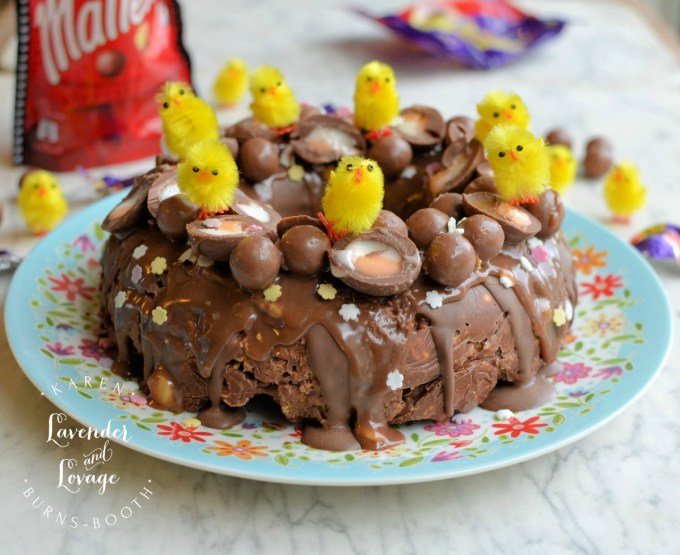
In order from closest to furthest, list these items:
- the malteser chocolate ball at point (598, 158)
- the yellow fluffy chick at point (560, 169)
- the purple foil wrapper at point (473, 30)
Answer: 1. the yellow fluffy chick at point (560, 169)
2. the malteser chocolate ball at point (598, 158)
3. the purple foil wrapper at point (473, 30)

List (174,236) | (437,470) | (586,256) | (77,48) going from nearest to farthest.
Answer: (437,470)
(174,236)
(586,256)
(77,48)

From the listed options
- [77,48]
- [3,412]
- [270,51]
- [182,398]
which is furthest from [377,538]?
[270,51]

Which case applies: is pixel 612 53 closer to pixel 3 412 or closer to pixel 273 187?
pixel 273 187

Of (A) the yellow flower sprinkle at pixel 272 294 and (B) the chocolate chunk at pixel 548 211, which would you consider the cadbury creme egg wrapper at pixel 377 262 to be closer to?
(A) the yellow flower sprinkle at pixel 272 294

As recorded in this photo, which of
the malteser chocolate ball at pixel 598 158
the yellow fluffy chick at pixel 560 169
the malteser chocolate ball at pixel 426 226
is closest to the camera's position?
the malteser chocolate ball at pixel 426 226

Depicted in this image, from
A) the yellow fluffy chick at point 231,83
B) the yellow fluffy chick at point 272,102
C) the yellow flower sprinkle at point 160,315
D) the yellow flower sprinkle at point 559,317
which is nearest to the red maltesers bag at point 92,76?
the yellow fluffy chick at point 231,83

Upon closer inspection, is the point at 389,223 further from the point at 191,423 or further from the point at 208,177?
the point at 191,423
